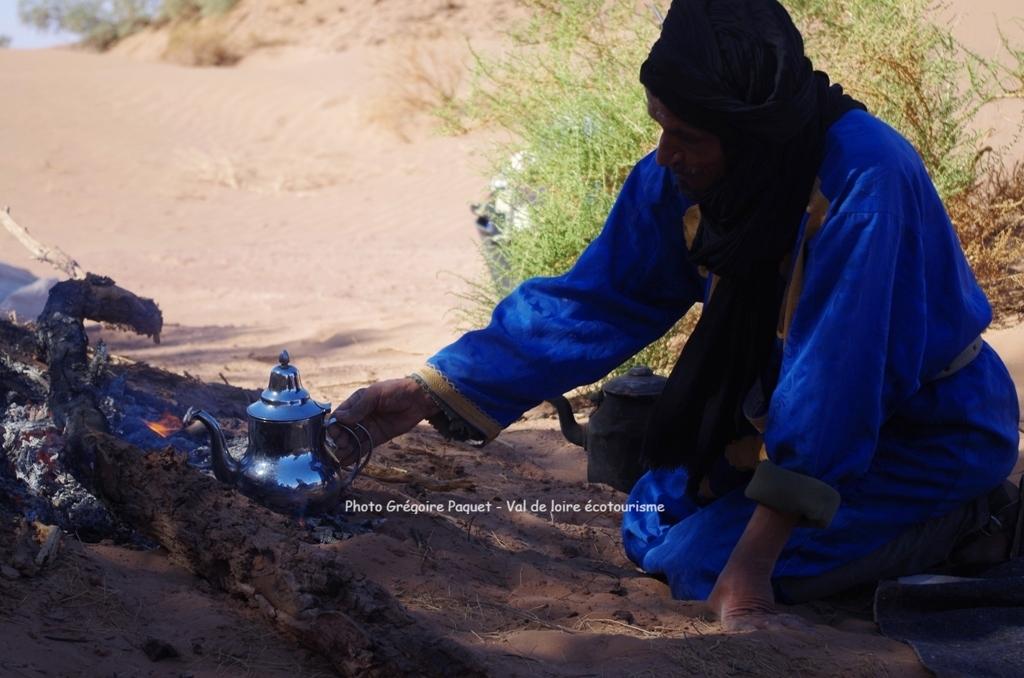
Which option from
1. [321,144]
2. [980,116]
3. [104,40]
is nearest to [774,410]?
[980,116]

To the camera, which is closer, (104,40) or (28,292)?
(28,292)

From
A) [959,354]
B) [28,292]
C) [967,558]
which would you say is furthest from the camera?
[28,292]

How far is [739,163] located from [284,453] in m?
1.31

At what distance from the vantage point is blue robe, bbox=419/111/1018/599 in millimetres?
2535

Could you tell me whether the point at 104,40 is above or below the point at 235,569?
above

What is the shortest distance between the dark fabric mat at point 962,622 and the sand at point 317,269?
0.09 m

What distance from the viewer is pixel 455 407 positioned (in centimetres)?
308

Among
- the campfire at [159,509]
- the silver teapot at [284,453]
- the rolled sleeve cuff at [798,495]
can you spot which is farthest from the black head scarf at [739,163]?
the campfire at [159,509]

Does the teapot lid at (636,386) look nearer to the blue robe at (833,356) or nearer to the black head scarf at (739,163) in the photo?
the blue robe at (833,356)

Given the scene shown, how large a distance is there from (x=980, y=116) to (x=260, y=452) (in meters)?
6.41

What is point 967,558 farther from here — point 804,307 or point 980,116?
point 980,116

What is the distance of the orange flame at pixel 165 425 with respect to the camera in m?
3.66

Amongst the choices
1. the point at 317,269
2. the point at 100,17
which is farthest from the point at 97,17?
the point at 317,269

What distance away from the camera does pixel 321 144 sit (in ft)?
60.3
